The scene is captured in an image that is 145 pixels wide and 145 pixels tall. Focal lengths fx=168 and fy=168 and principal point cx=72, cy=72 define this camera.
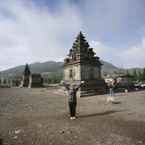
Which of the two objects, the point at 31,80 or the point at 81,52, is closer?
the point at 81,52

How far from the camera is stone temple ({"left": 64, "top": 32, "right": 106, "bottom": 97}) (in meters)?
24.7

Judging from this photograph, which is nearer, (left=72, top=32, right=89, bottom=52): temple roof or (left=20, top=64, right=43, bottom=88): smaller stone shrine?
(left=72, top=32, right=89, bottom=52): temple roof

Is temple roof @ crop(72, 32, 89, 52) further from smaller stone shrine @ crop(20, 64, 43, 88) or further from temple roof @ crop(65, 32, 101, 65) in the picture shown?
smaller stone shrine @ crop(20, 64, 43, 88)

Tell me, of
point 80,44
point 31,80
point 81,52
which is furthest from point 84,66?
point 31,80

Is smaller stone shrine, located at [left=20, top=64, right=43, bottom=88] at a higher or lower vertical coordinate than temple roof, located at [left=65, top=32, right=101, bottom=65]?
lower

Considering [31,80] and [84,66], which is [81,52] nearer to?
[84,66]

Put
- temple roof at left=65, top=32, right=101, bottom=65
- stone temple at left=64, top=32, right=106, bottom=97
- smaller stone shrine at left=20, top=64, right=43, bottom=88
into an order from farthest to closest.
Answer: smaller stone shrine at left=20, top=64, right=43, bottom=88 < temple roof at left=65, top=32, right=101, bottom=65 < stone temple at left=64, top=32, right=106, bottom=97

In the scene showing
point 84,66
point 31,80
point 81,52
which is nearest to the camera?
point 84,66

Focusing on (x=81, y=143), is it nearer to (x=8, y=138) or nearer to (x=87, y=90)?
(x=8, y=138)

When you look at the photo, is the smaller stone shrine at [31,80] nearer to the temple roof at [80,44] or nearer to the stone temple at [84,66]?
the stone temple at [84,66]

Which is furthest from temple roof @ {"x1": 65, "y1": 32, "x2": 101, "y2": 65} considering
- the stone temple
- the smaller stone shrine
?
the smaller stone shrine

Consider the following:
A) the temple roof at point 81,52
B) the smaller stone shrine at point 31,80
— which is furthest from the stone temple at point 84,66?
the smaller stone shrine at point 31,80

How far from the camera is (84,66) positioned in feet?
82.2

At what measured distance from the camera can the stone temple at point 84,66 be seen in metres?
24.7
